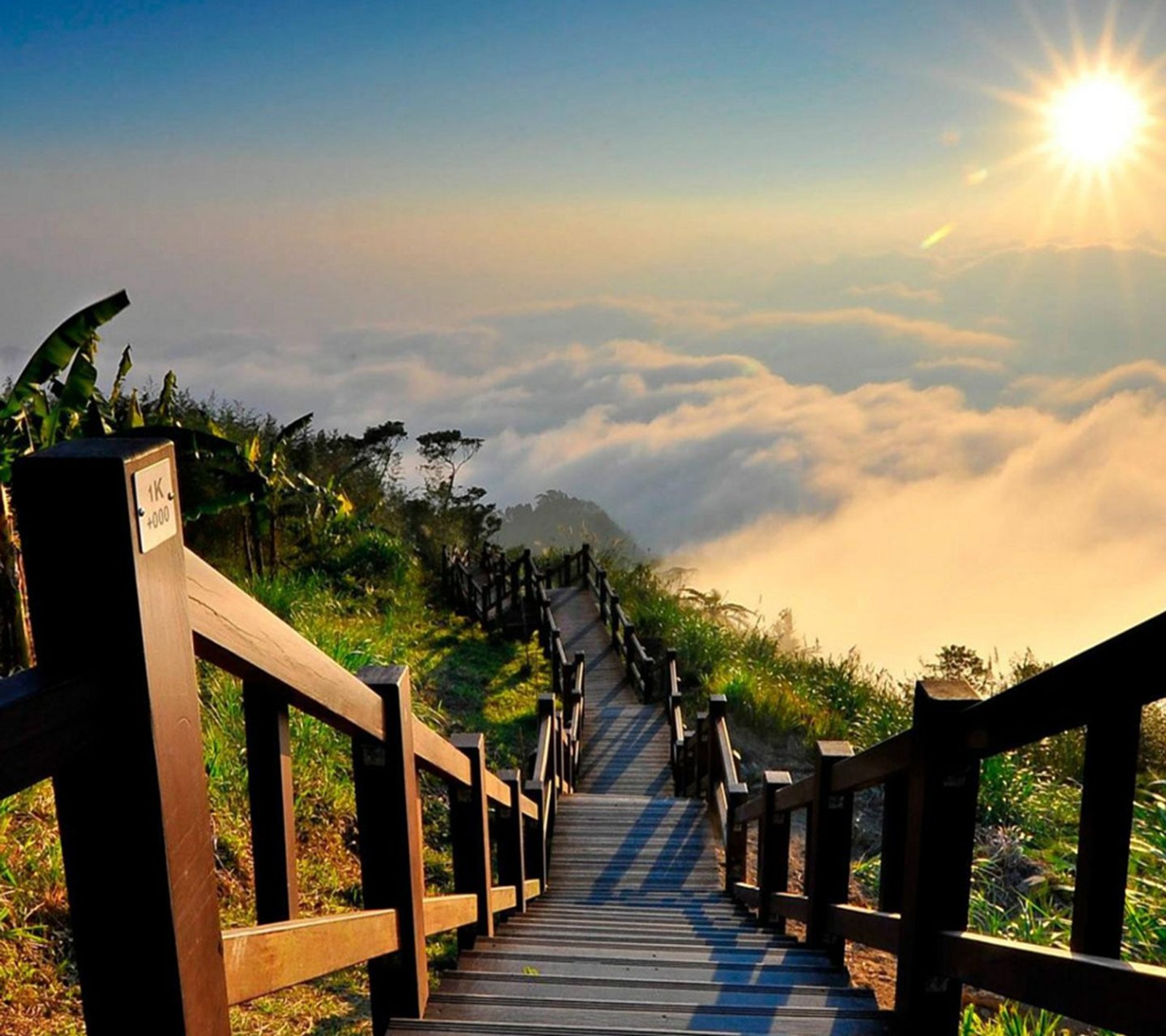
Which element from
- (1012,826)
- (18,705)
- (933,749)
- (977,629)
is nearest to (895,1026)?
(933,749)

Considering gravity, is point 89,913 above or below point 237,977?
above

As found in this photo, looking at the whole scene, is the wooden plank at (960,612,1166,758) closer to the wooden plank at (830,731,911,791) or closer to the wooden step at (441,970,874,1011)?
the wooden plank at (830,731,911,791)

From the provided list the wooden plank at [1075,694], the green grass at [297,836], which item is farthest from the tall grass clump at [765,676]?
the wooden plank at [1075,694]

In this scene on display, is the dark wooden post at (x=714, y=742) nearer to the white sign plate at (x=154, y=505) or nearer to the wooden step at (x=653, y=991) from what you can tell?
the wooden step at (x=653, y=991)

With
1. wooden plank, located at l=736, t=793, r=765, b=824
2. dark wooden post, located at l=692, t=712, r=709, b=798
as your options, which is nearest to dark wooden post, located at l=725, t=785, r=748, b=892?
wooden plank, located at l=736, t=793, r=765, b=824

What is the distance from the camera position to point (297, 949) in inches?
71.4

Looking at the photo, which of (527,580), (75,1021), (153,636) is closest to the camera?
(153,636)

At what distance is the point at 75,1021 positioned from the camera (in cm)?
310

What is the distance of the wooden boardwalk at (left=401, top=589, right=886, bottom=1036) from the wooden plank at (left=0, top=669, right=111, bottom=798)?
1.80m

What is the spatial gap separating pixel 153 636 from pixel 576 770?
10478 millimetres

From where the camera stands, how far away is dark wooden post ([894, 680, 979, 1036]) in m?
2.14

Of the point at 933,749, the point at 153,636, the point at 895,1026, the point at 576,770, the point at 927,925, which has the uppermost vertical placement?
the point at 153,636

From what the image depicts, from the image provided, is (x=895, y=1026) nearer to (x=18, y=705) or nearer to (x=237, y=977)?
(x=237, y=977)

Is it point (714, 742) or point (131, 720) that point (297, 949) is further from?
point (714, 742)
